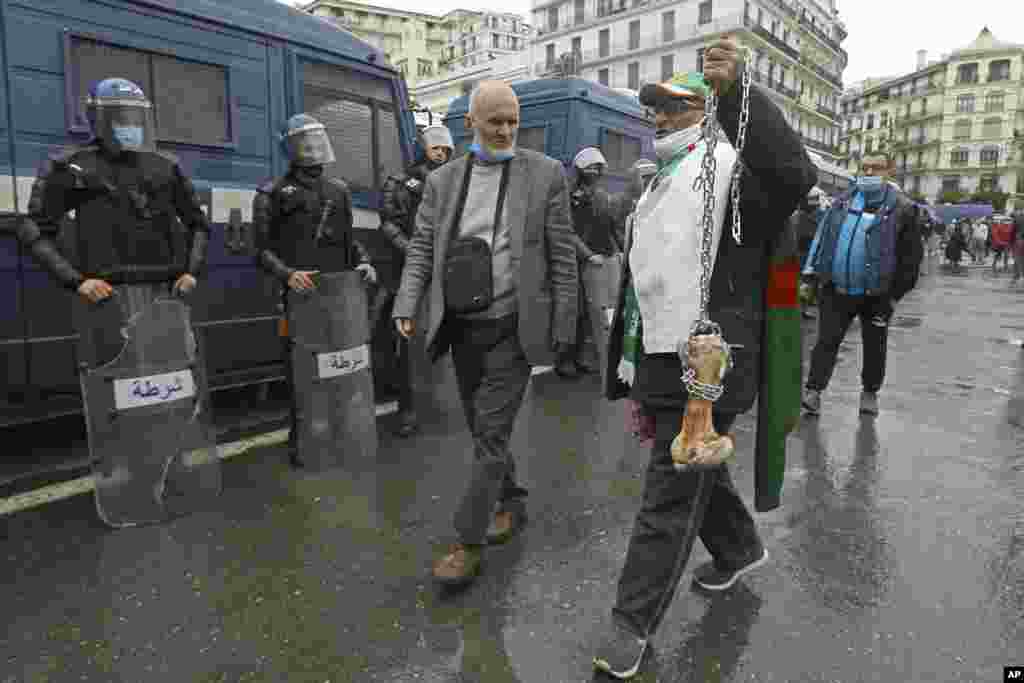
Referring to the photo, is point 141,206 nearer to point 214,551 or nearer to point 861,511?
point 214,551

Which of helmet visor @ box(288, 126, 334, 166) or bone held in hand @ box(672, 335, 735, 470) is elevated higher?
helmet visor @ box(288, 126, 334, 166)

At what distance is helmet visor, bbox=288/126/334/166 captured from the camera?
14.0 feet

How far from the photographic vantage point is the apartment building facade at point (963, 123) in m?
81.7

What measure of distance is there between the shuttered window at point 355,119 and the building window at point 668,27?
187 ft

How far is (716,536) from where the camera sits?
282 centimetres

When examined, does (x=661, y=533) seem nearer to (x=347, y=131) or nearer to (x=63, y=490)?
(x=63, y=490)

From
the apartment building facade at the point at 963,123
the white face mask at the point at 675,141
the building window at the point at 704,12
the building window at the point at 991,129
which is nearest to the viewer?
the white face mask at the point at 675,141

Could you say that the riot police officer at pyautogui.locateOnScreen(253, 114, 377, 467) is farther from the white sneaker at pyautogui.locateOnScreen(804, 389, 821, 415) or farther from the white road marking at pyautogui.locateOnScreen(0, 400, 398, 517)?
the white sneaker at pyautogui.locateOnScreen(804, 389, 821, 415)

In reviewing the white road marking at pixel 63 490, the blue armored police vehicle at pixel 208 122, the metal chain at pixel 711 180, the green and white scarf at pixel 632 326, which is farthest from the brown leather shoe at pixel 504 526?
the blue armored police vehicle at pixel 208 122

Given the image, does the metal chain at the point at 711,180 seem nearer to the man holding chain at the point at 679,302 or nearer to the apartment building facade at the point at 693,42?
the man holding chain at the point at 679,302

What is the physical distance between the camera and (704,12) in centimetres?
5575

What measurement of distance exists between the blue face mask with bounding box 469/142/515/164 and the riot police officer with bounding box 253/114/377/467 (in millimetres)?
1472

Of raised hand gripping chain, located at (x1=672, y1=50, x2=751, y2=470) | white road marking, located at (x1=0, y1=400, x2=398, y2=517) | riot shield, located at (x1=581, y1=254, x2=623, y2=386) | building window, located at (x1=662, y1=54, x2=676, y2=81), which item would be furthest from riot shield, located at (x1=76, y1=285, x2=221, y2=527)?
building window, located at (x1=662, y1=54, x2=676, y2=81)

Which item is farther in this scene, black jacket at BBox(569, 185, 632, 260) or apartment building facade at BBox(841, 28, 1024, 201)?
apartment building facade at BBox(841, 28, 1024, 201)
